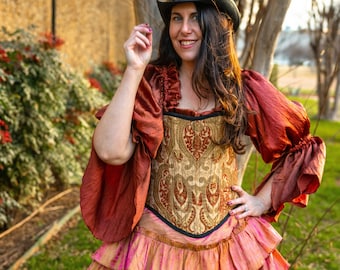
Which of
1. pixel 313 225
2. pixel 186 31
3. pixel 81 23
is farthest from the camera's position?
pixel 81 23

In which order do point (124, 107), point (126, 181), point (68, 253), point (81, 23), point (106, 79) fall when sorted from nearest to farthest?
point (124, 107) → point (126, 181) → point (68, 253) → point (106, 79) → point (81, 23)

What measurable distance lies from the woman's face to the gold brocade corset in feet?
0.81

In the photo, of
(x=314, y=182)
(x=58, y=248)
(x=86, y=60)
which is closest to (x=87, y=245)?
(x=58, y=248)

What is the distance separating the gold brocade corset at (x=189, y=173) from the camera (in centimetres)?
194

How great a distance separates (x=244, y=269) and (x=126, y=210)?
51cm

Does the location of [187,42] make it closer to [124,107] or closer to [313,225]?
[124,107]

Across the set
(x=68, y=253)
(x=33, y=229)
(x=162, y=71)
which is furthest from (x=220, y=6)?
(x=33, y=229)

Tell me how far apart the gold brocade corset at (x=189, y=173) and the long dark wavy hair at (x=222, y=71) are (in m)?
0.06

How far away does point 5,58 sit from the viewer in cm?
377

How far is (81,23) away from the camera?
8.27 meters

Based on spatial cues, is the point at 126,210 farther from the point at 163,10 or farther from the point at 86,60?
the point at 86,60

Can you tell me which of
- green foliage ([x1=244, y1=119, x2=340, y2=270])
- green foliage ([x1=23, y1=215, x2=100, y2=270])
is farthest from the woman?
green foliage ([x1=23, y1=215, x2=100, y2=270])

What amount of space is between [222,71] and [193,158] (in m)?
0.35

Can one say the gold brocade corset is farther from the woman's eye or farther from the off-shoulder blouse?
the woman's eye
